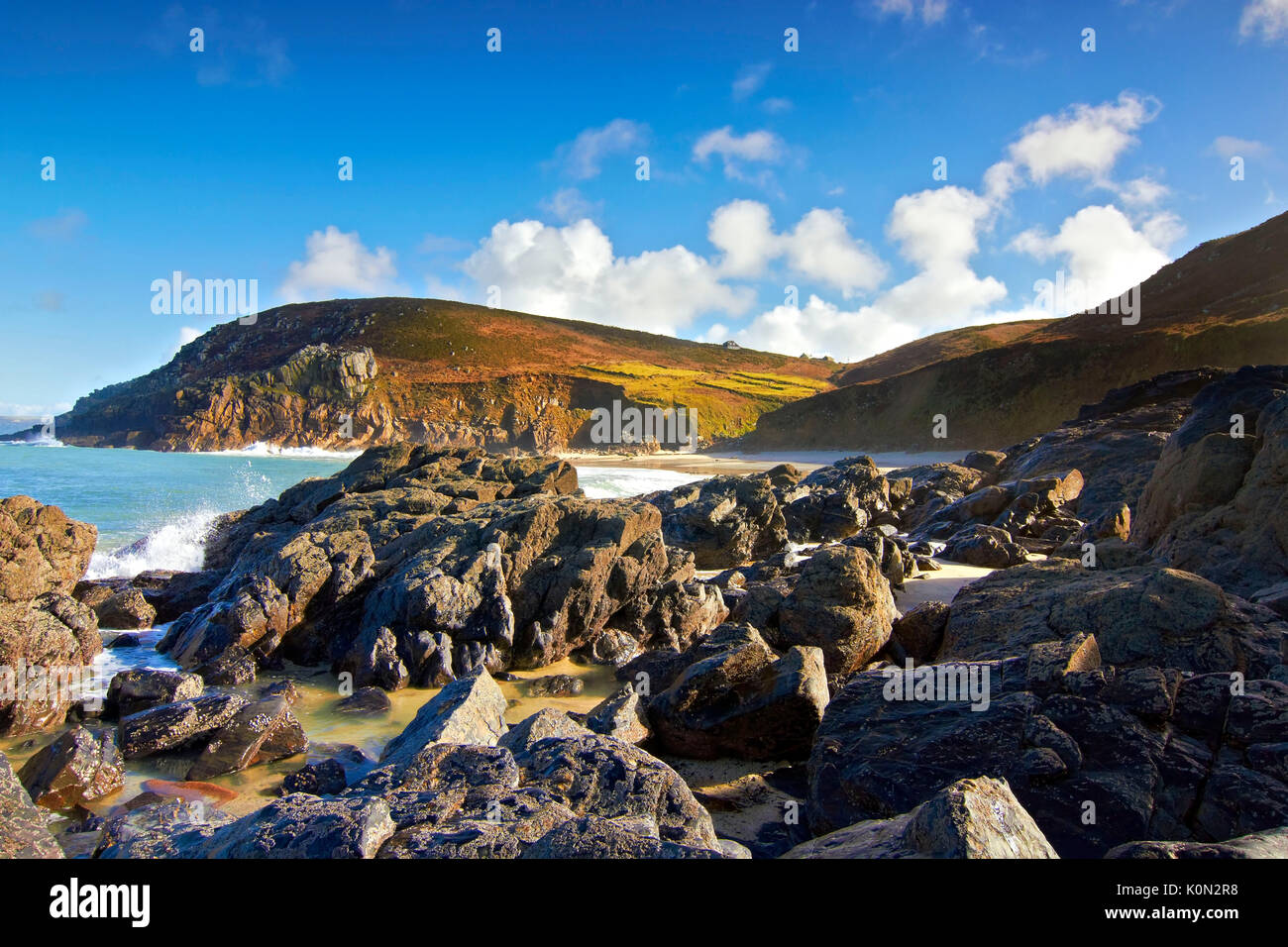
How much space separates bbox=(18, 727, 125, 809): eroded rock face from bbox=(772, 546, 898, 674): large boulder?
756 cm

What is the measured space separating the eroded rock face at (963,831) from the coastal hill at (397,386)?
9071 centimetres

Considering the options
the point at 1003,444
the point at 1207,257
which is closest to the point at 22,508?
the point at 1003,444

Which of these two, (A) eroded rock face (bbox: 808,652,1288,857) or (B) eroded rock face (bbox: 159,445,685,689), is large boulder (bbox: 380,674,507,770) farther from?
(A) eroded rock face (bbox: 808,652,1288,857)

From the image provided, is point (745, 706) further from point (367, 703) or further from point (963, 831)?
point (367, 703)

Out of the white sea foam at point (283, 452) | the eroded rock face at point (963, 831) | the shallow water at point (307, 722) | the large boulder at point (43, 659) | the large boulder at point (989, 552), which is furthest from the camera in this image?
the white sea foam at point (283, 452)

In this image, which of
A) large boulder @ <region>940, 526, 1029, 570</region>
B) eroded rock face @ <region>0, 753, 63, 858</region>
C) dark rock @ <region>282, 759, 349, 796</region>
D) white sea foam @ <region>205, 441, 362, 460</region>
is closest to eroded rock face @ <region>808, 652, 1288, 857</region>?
dark rock @ <region>282, 759, 349, 796</region>

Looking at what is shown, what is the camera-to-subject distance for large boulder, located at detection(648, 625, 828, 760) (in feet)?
21.6

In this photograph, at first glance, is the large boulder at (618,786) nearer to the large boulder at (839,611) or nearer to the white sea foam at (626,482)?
the large boulder at (839,611)

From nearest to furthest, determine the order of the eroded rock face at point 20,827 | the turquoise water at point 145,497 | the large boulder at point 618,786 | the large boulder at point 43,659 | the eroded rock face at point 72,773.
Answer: the eroded rock face at point 20,827 < the large boulder at point 618,786 < the eroded rock face at point 72,773 < the large boulder at point 43,659 < the turquoise water at point 145,497

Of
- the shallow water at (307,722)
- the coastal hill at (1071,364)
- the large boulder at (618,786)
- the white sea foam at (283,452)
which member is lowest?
the shallow water at (307,722)

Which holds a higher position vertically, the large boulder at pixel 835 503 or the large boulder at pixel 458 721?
the large boulder at pixel 835 503

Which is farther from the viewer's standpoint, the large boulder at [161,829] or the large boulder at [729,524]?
the large boulder at [729,524]

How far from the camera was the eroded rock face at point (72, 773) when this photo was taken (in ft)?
20.3

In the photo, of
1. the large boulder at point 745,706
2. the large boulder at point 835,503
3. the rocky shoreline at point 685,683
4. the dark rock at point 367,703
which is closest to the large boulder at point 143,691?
the rocky shoreline at point 685,683
